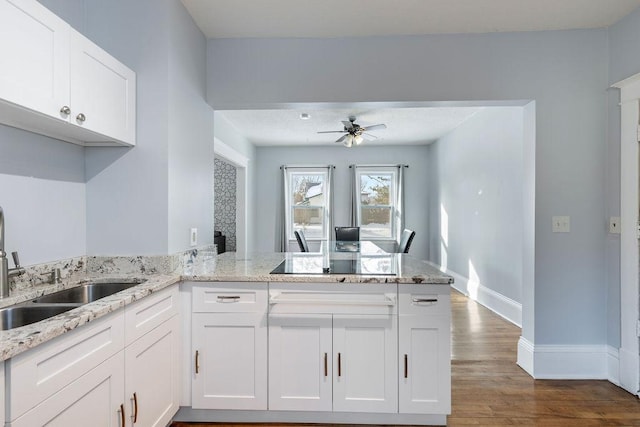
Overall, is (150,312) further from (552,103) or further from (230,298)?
(552,103)

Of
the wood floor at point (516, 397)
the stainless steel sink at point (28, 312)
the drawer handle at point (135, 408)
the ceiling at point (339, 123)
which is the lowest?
the wood floor at point (516, 397)

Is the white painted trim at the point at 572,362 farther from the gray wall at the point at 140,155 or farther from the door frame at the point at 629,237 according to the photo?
the gray wall at the point at 140,155

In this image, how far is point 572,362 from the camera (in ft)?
8.79

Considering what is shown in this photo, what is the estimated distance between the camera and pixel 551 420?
7.02 feet

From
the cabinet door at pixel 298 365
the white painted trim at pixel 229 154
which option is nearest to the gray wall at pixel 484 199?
the cabinet door at pixel 298 365

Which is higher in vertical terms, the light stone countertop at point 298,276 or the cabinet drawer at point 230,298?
the light stone countertop at point 298,276

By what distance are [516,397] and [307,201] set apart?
5.36 meters

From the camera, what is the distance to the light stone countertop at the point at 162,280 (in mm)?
1085

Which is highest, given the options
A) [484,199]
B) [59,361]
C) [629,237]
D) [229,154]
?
[229,154]

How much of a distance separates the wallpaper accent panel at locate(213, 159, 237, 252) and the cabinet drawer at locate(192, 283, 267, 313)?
5.48 m

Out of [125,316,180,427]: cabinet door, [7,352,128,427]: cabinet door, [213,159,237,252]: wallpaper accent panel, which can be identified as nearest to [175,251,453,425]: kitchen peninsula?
[125,316,180,427]: cabinet door

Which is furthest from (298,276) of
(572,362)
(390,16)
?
(572,362)

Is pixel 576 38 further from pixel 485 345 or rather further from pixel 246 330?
pixel 246 330

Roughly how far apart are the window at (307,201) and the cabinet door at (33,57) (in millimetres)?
5715
